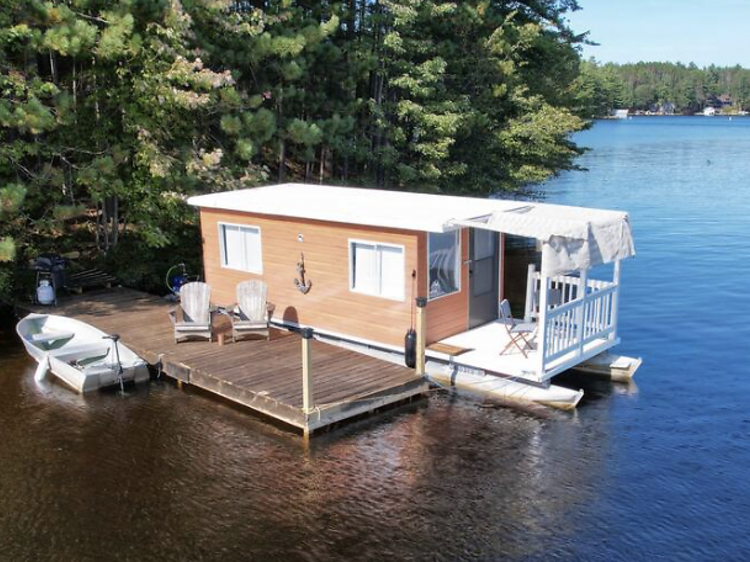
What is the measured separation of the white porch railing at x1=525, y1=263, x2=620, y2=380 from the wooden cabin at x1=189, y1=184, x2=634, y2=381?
1.0 inches

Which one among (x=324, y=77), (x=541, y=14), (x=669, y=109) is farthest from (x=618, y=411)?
(x=669, y=109)

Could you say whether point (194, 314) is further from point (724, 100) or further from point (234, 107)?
point (724, 100)

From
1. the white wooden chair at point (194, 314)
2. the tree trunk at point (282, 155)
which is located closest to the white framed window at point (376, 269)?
the white wooden chair at point (194, 314)

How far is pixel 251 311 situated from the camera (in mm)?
14625

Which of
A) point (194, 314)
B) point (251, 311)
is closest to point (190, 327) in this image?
point (194, 314)

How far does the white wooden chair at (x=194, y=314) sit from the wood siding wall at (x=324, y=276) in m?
1.42

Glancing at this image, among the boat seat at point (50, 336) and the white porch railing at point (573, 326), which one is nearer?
the white porch railing at point (573, 326)

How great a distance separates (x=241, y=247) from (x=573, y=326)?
716cm

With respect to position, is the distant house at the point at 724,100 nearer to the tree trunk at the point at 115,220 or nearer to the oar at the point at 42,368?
the tree trunk at the point at 115,220

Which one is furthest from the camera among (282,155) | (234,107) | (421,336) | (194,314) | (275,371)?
(282,155)

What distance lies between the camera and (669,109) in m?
183

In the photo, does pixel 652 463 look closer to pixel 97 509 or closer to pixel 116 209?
pixel 97 509

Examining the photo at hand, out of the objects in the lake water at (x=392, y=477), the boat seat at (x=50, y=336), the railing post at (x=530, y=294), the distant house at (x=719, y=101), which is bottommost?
the lake water at (x=392, y=477)

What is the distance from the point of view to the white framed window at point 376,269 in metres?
13.0
